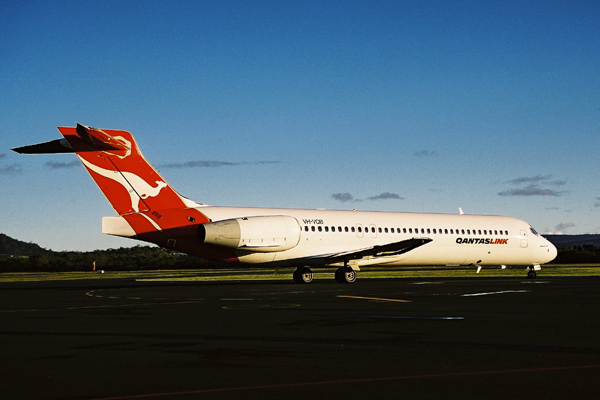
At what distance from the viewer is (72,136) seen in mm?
30062

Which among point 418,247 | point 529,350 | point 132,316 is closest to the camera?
point 529,350

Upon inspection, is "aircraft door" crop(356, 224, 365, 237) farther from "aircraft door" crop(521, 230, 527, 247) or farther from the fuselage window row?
"aircraft door" crop(521, 230, 527, 247)

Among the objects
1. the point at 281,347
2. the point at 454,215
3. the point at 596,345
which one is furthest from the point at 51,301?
the point at 454,215

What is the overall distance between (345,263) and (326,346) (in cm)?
2571

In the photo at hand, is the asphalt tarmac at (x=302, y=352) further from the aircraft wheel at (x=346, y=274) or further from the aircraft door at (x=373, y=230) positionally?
the aircraft door at (x=373, y=230)

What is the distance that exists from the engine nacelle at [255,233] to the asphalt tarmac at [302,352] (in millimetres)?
12950

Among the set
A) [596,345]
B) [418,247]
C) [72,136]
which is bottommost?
[596,345]

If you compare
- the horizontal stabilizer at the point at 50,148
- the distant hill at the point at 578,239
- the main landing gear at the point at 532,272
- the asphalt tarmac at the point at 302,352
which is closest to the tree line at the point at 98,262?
the main landing gear at the point at 532,272

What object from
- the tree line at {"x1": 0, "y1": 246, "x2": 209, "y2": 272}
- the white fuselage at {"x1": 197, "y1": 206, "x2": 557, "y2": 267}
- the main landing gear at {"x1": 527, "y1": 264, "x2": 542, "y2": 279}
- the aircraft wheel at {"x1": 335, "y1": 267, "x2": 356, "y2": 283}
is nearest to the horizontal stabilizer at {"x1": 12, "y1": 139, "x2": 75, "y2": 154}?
the white fuselage at {"x1": 197, "y1": 206, "x2": 557, "y2": 267}

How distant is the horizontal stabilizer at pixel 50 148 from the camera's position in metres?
29.2

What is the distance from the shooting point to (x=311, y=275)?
36.4m

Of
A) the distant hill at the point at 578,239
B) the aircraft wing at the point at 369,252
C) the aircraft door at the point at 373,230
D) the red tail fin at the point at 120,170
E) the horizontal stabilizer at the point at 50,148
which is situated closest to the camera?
the horizontal stabilizer at the point at 50,148

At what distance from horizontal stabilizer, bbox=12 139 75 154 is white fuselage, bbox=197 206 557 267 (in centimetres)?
650

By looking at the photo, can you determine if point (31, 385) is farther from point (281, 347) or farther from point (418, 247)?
point (418, 247)
